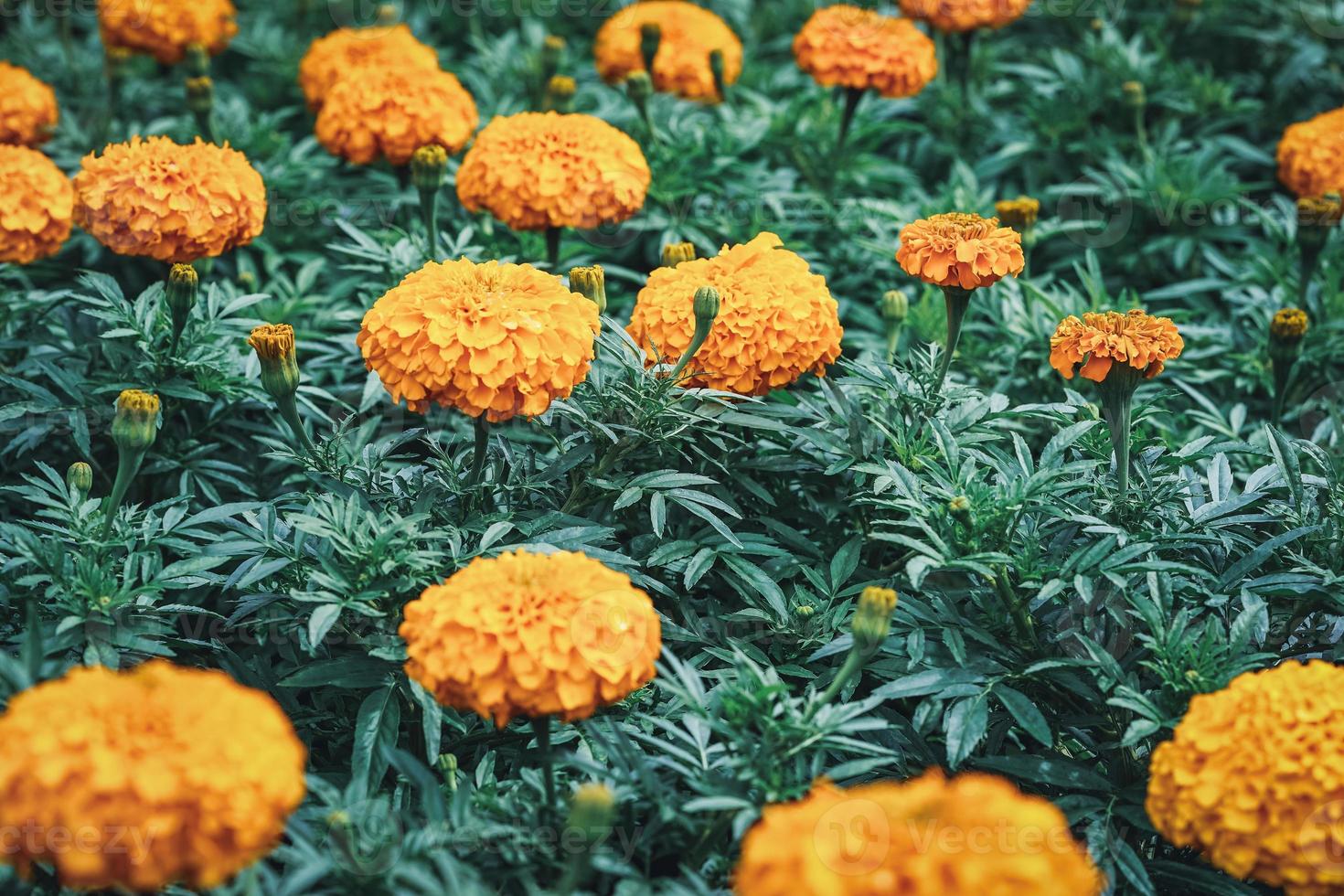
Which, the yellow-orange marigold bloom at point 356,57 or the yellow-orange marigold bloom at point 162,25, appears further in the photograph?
the yellow-orange marigold bloom at point 162,25

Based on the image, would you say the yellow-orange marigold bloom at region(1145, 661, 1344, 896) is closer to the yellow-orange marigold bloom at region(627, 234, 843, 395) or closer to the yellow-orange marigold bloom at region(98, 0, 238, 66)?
the yellow-orange marigold bloom at region(627, 234, 843, 395)

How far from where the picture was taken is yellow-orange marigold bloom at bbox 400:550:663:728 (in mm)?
1641

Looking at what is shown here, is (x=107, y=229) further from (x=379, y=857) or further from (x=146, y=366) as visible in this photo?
(x=379, y=857)

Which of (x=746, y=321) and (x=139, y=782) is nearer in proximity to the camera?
(x=139, y=782)

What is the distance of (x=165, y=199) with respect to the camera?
2471 mm

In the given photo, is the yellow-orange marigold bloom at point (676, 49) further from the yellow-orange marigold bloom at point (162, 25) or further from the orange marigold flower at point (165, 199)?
the orange marigold flower at point (165, 199)

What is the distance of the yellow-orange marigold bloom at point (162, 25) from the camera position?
11.4 ft

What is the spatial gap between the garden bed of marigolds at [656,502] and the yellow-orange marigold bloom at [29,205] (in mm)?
12

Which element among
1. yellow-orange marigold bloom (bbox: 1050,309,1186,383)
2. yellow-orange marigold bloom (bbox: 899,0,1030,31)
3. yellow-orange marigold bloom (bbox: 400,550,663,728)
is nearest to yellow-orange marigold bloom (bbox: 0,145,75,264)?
yellow-orange marigold bloom (bbox: 400,550,663,728)

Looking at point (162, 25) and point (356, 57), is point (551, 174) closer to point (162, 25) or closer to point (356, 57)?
point (356, 57)

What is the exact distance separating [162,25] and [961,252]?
2.48 meters

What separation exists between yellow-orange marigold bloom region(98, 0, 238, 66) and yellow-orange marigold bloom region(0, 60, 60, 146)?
0.34 m

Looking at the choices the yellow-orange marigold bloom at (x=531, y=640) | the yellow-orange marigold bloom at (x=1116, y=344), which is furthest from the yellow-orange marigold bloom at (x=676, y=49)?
the yellow-orange marigold bloom at (x=531, y=640)

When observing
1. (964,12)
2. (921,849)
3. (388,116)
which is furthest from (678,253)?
(964,12)
